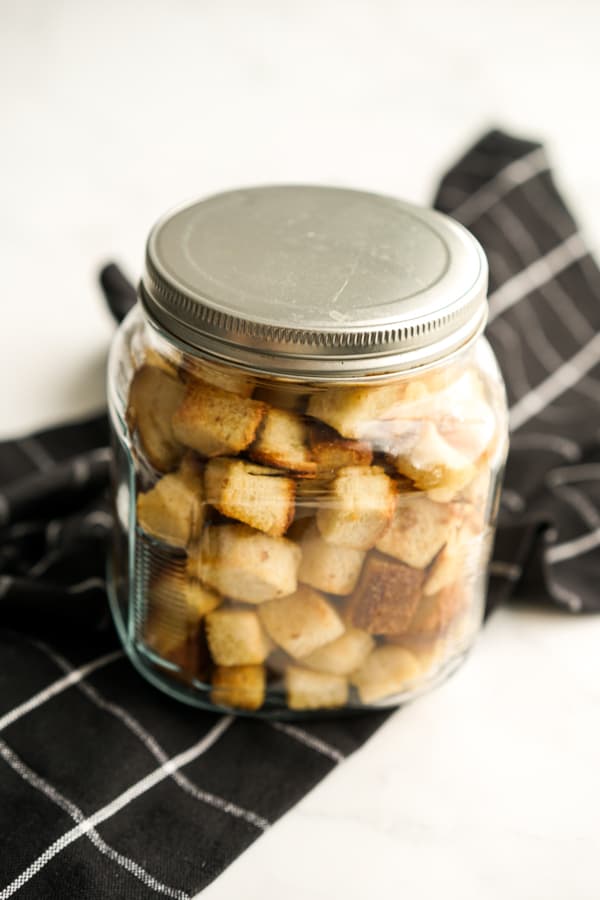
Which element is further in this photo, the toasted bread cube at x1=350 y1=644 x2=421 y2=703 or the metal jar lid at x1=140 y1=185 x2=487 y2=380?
the toasted bread cube at x1=350 y1=644 x2=421 y2=703

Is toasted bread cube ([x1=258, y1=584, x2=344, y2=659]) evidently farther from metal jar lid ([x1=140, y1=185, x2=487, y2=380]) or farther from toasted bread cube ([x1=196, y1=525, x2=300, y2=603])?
metal jar lid ([x1=140, y1=185, x2=487, y2=380])

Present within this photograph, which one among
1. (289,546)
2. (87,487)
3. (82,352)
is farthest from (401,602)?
(82,352)

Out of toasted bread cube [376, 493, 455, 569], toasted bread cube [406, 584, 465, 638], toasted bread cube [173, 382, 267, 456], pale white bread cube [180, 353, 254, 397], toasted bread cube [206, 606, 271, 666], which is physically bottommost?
toasted bread cube [206, 606, 271, 666]

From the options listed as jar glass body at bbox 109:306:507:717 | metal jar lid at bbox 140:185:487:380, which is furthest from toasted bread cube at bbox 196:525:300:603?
metal jar lid at bbox 140:185:487:380

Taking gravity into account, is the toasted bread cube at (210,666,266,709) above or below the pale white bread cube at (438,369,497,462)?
below

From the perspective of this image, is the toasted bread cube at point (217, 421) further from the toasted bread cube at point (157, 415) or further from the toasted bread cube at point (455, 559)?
the toasted bread cube at point (455, 559)

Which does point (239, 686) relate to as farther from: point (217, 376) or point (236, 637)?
point (217, 376)

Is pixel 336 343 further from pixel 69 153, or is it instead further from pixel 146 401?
pixel 69 153
